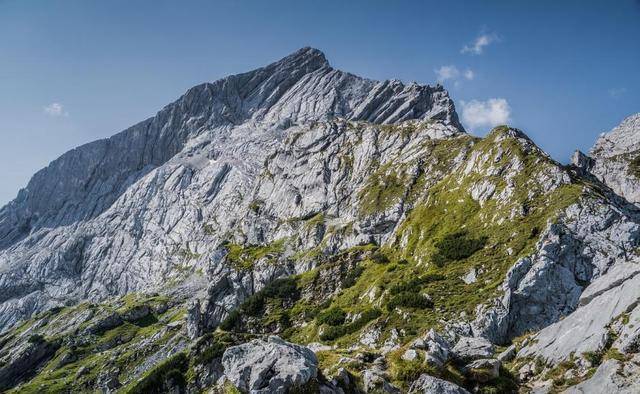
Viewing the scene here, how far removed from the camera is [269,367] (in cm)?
2645

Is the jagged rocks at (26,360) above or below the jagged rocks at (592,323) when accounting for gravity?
below

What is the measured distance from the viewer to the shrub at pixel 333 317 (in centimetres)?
8944

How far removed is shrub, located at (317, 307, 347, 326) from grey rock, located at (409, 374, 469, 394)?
6338cm

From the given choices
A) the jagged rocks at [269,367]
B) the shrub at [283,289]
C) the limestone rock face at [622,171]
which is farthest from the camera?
the limestone rock face at [622,171]

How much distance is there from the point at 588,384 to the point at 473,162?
9804 cm

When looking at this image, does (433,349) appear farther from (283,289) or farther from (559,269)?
(283,289)

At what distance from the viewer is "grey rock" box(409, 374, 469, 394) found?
25609 millimetres

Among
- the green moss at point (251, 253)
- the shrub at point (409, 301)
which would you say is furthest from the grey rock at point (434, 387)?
the green moss at point (251, 253)

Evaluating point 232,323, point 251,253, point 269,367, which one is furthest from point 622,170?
point 269,367

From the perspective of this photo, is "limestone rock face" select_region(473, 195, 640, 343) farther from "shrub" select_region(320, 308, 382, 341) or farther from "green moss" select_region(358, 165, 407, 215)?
"green moss" select_region(358, 165, 407, 215)

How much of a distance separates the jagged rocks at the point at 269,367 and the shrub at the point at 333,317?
2457 inches

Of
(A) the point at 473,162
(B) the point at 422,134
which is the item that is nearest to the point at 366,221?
(A) the point at 473,162

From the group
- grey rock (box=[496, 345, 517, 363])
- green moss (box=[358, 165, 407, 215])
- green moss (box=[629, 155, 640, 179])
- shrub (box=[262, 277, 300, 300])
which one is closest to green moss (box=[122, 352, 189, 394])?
grey rock (box=[496, 345, 517, 363])

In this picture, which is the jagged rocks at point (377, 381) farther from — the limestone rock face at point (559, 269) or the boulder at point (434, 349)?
the limestone rock face at point (559, 269)
